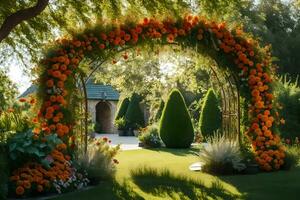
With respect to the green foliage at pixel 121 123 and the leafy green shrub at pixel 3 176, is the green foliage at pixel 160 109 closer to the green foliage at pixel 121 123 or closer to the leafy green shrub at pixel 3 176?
the green foliage at pixel 121 123

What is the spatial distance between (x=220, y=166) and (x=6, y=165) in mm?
4533

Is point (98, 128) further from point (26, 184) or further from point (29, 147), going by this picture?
point (26, 184)

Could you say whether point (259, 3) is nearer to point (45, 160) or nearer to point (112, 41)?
point (112, 41)

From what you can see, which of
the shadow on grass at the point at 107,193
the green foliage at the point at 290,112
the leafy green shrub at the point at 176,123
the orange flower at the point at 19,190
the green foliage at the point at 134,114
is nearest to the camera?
the orange flower at the point at 19,190

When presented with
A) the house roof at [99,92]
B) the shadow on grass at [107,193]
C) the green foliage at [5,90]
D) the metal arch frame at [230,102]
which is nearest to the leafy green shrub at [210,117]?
the metal arch frame at [230,102]

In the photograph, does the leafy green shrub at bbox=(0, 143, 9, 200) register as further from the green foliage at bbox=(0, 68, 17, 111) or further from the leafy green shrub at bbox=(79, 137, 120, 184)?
the green foliage at bbox=(0, 68, 17, 111)

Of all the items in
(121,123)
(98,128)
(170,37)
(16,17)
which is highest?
(16,17)

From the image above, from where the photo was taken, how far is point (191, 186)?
330 inches

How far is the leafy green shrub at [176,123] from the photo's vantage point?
17719mm

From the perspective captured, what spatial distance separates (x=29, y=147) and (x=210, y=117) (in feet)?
46.0

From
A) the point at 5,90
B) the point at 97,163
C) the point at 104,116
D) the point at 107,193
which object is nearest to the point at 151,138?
the point at 5,90

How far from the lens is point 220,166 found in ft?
32.6

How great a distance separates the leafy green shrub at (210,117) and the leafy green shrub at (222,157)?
10.5m

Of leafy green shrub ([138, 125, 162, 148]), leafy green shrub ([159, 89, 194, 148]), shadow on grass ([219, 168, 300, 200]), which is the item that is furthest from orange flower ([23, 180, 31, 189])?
leafy green shrub ([138, 125, 162, 148])
